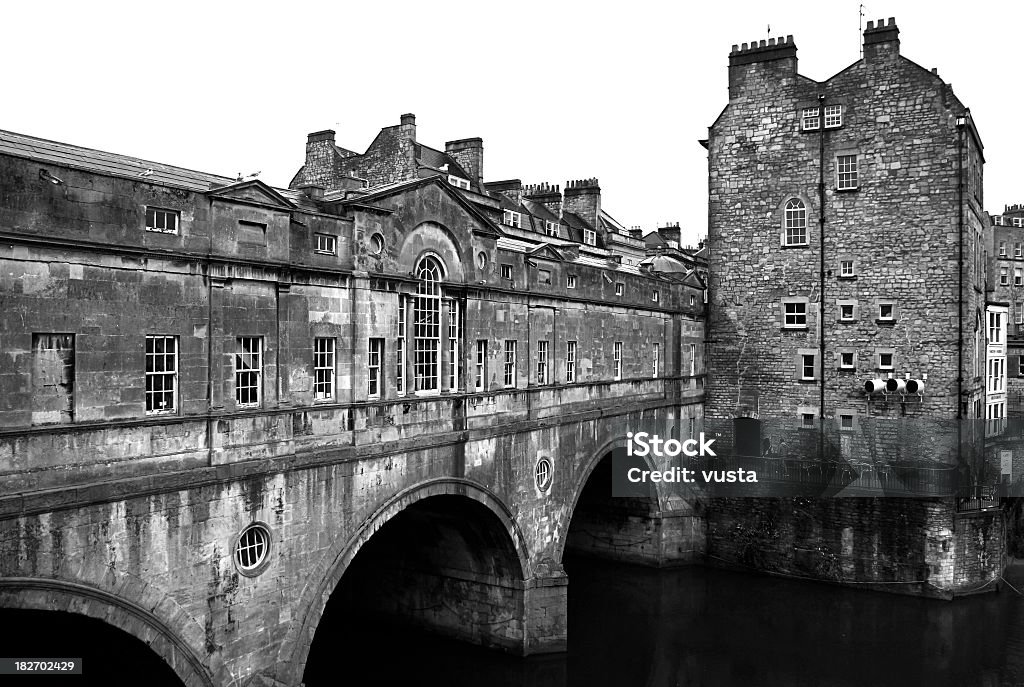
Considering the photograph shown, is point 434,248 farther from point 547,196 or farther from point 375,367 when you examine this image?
point 547,196

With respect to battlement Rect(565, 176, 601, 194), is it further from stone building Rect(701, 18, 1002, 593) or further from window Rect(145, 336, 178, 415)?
window Rect(145, 336, 178, 415)

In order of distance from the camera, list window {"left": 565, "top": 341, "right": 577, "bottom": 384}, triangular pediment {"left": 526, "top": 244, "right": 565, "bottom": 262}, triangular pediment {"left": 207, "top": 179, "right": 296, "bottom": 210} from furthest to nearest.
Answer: window {"left": 565, "top": 341, "right": 577, "bottom": 384}, triangular pediment {"left": 526, "top": 244, "right": 565, "bottom": 262}, triangular pediment {"left": 207, "top": 179, "right": 296, "bottom": 210}

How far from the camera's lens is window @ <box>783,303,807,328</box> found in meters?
32.6

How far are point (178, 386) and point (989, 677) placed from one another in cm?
2222

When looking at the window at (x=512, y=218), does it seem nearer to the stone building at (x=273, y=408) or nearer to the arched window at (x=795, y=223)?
the arched window at (x=795, y=223)

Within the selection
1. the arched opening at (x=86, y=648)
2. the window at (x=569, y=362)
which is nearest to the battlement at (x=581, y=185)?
the window at (x=569, y=362)

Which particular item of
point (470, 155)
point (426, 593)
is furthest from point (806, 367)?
point (470, 155)

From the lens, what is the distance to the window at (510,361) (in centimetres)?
2225

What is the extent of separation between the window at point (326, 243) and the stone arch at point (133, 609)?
6.70 meters

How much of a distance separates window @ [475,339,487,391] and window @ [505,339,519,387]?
42.8 inches

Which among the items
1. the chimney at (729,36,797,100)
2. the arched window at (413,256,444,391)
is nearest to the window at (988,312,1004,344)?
the chimney at (729,36,797,100)

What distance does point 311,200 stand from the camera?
679 inches

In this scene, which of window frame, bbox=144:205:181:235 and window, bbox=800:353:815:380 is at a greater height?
window frame, bbox=144:205:181:235

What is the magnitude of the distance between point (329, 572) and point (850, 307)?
76.7 ft
